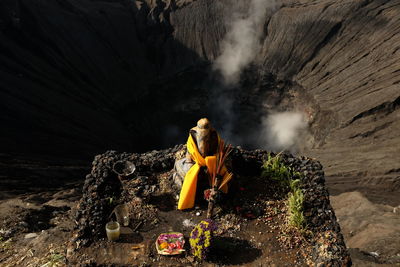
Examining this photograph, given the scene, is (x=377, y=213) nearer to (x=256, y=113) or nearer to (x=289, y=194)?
(x=289, y=194)

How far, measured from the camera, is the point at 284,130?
31297 millimetres

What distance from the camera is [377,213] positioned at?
1589 cm

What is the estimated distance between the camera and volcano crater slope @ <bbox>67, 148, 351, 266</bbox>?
747cm

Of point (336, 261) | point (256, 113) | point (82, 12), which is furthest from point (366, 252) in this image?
point (82, 12)

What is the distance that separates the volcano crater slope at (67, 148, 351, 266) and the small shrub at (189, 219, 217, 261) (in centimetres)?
17

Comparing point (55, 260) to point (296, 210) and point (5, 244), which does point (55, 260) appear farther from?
point (296, 210)

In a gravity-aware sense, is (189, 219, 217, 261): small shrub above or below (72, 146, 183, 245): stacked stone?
below

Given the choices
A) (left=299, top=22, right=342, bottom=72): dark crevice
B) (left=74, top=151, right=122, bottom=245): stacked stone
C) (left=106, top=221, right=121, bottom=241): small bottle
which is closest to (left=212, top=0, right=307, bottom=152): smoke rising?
(left=299, top=22, right=342, bottom=72): dark crevice

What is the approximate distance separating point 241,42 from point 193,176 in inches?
1315

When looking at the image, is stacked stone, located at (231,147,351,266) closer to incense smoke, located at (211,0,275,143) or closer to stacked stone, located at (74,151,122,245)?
stacked stone, located at (74,151,122,245)

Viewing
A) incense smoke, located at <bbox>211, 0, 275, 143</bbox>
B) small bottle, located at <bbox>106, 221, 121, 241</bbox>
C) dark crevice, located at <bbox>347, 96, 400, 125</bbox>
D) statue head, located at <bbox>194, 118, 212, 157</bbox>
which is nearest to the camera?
small bottle, located at <bbox>106, 221, 121, 241</bbox>

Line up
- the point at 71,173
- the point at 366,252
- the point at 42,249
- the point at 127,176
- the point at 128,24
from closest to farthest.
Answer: the point at 42,249
the point at 127,176
the point at 366,252
the point at 71,173
the point at 128,24

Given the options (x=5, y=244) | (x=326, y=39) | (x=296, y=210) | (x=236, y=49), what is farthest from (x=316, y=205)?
(x=236, y=49)

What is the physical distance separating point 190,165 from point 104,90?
89.1 feet
